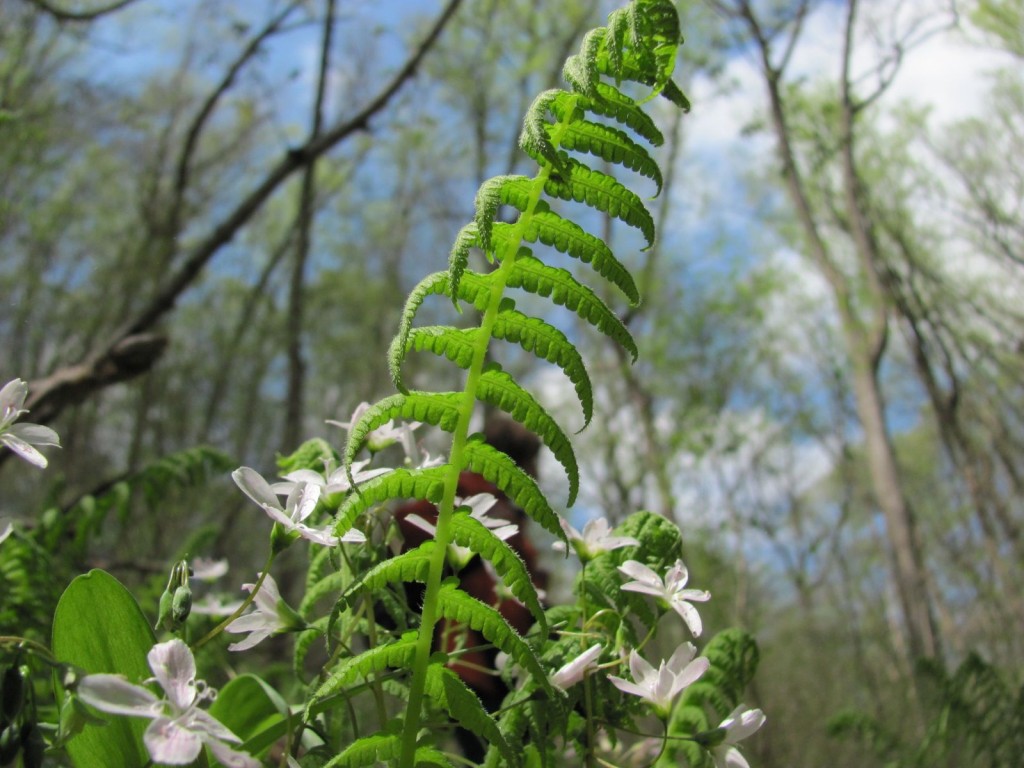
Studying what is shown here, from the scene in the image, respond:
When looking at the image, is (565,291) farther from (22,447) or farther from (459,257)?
(22,447)

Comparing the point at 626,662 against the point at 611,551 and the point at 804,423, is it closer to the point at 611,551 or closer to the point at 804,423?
the point at 611,551

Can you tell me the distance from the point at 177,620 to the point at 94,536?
1.15 meters

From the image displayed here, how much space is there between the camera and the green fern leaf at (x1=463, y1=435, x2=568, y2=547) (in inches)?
19.8

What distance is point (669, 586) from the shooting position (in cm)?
67

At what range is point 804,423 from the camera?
12.4 m

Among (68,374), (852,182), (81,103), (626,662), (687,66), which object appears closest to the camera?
(626,662)

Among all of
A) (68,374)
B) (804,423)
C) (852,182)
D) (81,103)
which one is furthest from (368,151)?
(68,374)

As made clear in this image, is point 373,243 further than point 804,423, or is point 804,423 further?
point 373,243

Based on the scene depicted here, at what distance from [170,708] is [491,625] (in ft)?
0.58

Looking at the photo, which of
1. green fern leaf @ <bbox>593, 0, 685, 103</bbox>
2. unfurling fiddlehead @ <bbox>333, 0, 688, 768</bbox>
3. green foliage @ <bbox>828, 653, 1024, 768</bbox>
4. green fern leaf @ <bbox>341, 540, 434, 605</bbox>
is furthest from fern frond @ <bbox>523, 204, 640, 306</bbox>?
green foliage @ <bbox>828, 653, 1024, 768</bbox>

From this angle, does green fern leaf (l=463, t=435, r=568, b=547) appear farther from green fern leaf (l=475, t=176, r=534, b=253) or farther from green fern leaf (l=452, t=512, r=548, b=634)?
green fern leaf (l=475, t=176, r=534, b=253)

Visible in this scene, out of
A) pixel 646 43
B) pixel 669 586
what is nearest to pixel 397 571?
pixel 669 586

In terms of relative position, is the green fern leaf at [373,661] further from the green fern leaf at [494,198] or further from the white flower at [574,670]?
the green fern leaf at [494,198]

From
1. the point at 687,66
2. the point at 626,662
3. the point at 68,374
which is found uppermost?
the point at 687,66
